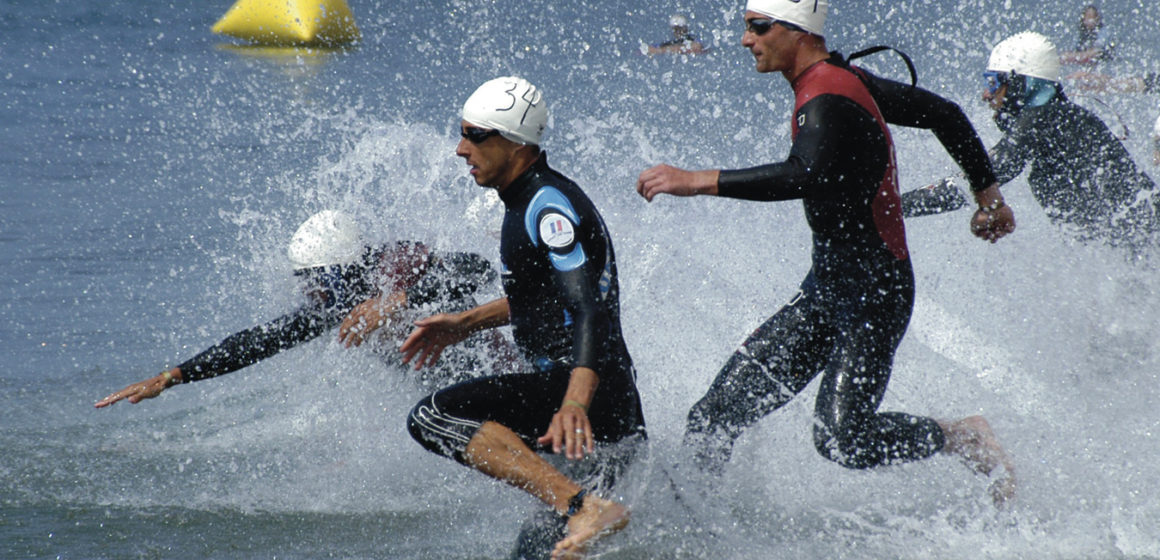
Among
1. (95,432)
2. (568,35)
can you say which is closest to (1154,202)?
(95,432)

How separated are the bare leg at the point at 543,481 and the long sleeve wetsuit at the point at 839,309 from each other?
101 cm

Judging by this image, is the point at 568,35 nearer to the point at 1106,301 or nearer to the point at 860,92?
the point at 1106,301

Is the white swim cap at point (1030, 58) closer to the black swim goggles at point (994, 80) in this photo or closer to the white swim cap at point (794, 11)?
the black swim goggles at point (994, 80)

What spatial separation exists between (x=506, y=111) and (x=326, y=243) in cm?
167

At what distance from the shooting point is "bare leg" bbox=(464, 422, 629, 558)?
358 centimetres

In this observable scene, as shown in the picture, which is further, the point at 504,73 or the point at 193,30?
the point at 193,30

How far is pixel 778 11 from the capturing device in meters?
4.31

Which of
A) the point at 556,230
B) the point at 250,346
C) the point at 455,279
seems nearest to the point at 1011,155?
the point at 455,279

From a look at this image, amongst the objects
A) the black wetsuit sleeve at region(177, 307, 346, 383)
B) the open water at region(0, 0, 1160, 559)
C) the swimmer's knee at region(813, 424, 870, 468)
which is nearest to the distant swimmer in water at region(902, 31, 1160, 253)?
the open water at region(0, 0, 1160, 559)

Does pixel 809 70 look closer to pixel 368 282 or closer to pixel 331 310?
pixel 368 282

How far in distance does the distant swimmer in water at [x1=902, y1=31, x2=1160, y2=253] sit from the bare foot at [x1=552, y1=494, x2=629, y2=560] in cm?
337

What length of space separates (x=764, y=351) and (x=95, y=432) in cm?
405

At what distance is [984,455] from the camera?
459 centimetres

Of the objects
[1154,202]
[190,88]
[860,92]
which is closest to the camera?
[860,92]
